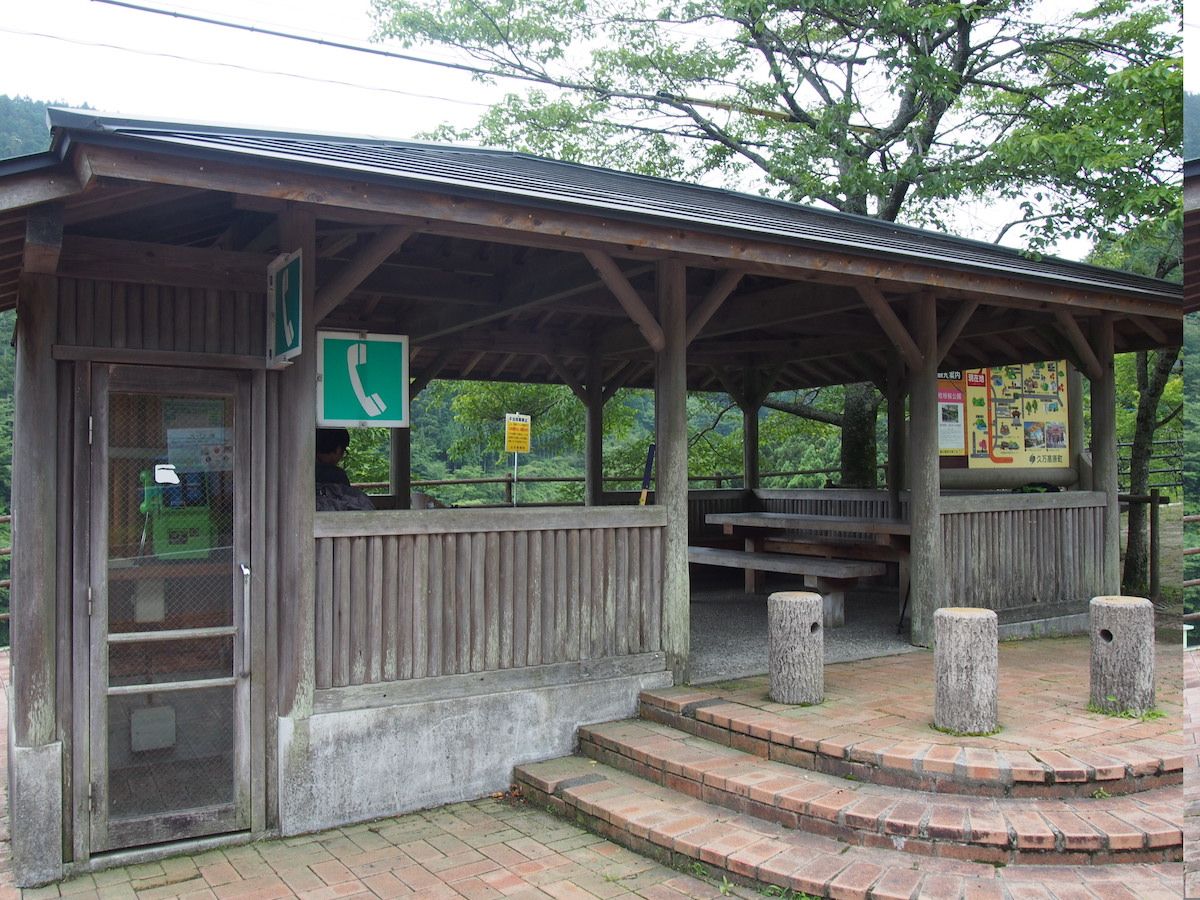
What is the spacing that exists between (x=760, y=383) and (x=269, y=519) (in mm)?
8951

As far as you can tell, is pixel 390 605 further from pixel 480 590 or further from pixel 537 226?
pixel 537 226

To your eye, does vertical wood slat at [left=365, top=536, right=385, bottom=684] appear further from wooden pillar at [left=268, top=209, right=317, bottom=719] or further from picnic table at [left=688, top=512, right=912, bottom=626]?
picnic table at [left=688, top=512, right=912, bottom=626]

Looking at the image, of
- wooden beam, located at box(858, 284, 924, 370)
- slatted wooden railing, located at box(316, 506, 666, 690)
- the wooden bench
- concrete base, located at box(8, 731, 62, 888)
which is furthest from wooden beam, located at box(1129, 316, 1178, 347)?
concrete base, located at box(8, 731, 62, 888)

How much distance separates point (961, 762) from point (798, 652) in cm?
123

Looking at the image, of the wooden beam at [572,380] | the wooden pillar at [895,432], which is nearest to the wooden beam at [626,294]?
the wooden beam at [572,380]

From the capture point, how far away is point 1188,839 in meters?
1.87

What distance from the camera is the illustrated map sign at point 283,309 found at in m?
4.35

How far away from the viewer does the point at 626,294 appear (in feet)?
18.1

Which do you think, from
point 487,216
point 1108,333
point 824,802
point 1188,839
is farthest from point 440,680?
point 1108,333

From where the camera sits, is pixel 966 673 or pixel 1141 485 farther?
pixel 1141 485

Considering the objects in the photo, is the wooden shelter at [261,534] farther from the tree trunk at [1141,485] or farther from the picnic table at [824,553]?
the tree trunk at [1141,485]

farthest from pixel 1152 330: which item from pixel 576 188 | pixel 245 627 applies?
pixel 245 627

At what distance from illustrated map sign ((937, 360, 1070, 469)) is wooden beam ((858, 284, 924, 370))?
51.9 inches

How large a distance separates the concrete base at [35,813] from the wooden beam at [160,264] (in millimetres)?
2086
